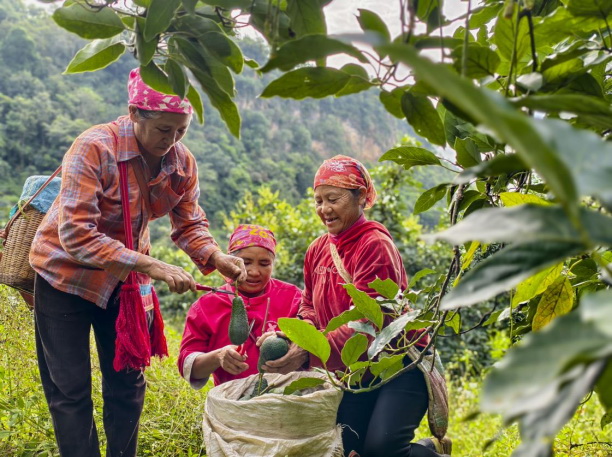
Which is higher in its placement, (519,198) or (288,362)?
(519,198)

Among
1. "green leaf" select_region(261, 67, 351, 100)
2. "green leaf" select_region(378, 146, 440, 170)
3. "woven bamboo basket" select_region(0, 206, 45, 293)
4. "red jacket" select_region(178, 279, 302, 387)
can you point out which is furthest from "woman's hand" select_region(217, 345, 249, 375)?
"green leaf" select_region(261, 67, 351, 100)

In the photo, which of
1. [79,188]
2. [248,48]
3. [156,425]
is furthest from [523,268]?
[248,48]

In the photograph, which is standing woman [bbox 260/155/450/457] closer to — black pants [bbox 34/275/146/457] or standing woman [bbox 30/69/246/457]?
standing woman [bbox 30/69/246/457]

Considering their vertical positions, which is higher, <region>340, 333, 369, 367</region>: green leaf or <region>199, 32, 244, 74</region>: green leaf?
<region>199, 32, 244, 74</region>: green leaf

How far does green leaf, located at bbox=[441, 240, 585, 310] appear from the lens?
425 millimetres

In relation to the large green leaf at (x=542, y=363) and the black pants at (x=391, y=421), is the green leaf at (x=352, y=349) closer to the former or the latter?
the large green leaf at (x=542, y=363)

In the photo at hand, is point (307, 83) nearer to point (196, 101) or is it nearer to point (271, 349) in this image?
point (196, 101)

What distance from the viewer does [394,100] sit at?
852 millimetres

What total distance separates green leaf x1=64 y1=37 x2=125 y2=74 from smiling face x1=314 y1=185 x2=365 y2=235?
1.48m

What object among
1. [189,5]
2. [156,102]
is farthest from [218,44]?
[156,102]

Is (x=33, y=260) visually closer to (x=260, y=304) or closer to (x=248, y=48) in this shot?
(x=260, y=304)

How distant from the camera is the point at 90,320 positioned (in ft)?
7.64

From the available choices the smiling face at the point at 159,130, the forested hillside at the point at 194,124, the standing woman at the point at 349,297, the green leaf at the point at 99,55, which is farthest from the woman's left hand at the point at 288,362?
the forested hillside at the point at 194,124

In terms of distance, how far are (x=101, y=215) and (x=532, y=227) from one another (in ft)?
6.59
